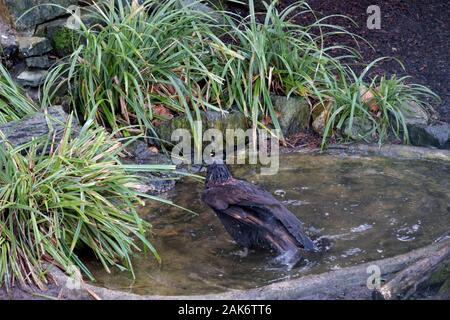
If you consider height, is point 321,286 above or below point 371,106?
below

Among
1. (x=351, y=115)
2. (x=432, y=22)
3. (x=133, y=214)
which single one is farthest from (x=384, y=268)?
(x=432, y=22)

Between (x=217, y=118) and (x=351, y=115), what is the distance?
123 cm

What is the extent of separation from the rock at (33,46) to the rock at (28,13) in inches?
7.5

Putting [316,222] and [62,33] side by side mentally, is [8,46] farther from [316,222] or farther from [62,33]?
[316,222]

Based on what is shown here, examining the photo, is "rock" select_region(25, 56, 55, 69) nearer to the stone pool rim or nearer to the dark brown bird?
the dark brown bird

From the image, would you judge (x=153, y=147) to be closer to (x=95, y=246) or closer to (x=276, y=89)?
(x=276, y=89)

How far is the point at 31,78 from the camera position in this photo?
759 centimetres

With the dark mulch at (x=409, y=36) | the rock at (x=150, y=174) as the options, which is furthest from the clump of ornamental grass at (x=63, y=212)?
the dark mulch at (x=409, y=36)

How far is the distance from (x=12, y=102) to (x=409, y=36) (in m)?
4.82

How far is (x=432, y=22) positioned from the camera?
9859 millimetres

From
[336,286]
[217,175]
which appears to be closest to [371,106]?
[217,175]

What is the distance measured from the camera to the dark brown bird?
5277 mm

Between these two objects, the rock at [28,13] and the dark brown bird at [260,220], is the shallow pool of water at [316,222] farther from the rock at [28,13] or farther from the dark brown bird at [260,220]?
the rock at [28,13]
